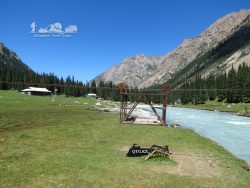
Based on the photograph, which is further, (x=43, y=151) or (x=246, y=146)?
(x=246, y=146)

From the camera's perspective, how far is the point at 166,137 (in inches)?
1410

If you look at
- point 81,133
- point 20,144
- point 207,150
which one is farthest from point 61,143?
point 207,150

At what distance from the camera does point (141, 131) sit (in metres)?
40.3

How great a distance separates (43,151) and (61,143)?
4.28 meters

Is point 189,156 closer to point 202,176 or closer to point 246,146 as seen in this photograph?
point 202,176

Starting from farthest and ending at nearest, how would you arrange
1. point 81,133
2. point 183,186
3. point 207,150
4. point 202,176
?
point 81,133 → point 207,150 → point 202,176 → point 183,186

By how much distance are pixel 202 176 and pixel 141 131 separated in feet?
68.3

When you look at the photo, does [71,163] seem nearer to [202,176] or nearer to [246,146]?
[202,176]

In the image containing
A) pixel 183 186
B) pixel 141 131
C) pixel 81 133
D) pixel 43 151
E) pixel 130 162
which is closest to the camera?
pixel 183 186

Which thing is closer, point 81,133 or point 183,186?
point 183,186

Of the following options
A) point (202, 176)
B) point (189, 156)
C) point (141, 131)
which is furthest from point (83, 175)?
point (141, 131)

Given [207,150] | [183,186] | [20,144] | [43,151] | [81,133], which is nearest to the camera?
[183,186]

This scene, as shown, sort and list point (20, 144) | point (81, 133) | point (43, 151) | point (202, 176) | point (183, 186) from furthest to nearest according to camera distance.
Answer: point (81, 133) < point (20, 144) < point (43, 151) < point (202, 176) < point (183, 186)

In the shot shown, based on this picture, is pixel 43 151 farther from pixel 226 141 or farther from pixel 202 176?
pixel 226 141
